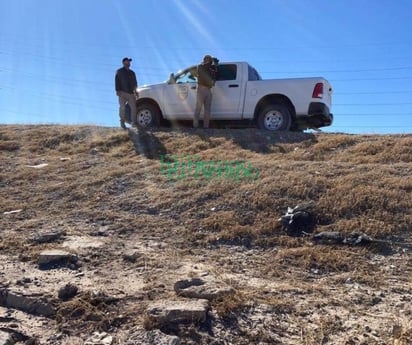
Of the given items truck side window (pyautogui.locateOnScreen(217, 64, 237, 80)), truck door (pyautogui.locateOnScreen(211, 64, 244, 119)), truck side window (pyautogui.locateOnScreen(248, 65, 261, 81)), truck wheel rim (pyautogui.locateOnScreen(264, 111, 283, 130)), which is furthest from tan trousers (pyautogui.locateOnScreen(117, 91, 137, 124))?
truck wheel rim (pyautogui.locateOnScreen(264, 111, 283, 130))

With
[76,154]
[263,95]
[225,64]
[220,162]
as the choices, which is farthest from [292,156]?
[76,154]

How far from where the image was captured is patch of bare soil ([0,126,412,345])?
3293mm

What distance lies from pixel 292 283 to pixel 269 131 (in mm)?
5775

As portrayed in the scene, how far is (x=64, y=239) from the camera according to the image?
5.37 m

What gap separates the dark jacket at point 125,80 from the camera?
34.2 feet

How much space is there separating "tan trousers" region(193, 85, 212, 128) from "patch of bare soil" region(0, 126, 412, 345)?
0.95m

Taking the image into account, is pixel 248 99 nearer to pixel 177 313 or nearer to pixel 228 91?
pixel 228 91

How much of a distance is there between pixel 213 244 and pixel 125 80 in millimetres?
6469

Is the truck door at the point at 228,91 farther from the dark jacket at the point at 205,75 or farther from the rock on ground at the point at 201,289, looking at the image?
the rock on ground at the point at 201,289

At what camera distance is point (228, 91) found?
994 cm

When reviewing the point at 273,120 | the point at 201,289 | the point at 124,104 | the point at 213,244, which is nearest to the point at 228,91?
the point at 273,120

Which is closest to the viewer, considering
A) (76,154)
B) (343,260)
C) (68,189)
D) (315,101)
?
(343,260)

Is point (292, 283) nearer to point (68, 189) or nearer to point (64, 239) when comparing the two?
point (64, 239)

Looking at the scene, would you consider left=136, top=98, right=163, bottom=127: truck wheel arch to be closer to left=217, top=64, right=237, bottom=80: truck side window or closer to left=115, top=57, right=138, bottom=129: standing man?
left=115, top=57, right=138, bottom=129: standing man
